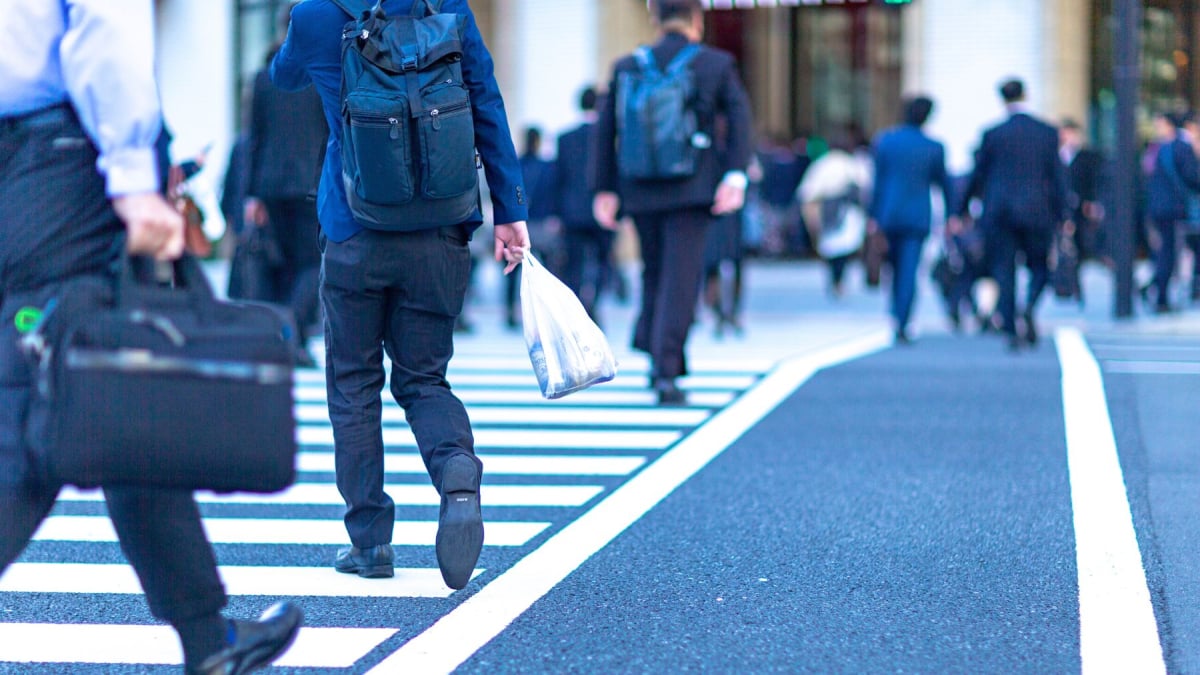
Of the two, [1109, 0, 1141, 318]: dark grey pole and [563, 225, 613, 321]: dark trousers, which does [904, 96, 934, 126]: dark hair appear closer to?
[1109, 0, 1141, 318]: dark grey pole

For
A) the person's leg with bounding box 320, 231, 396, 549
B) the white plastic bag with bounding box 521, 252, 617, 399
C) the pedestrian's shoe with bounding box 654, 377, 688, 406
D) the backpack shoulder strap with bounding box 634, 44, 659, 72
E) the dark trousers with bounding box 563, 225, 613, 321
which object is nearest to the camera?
the person's leg with bounding box 320, 231, 396, 549

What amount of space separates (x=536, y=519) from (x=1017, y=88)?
733 cm

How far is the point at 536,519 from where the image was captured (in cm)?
591

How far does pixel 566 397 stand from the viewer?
979 cm

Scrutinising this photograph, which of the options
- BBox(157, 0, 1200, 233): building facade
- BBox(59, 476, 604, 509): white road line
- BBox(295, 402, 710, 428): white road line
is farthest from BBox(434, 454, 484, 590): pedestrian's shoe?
BBox(157, 0, 1200, 233): building facade

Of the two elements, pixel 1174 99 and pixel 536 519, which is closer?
pixel 536 519

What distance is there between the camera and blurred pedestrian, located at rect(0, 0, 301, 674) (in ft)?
10.3

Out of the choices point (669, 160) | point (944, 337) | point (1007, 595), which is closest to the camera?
point (1007, 595)

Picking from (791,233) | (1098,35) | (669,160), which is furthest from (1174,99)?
(669,160)

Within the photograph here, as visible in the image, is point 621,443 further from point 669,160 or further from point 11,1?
point 11,1

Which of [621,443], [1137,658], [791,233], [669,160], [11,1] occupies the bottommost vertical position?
[791,233]

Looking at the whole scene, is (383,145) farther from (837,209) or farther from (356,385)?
(837,209)

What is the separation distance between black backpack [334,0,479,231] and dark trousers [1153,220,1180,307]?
12472 mm

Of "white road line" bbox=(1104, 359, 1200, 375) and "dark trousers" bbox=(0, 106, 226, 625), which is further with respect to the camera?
"white road line" bbox=(1104, 359, 1200, 375)
